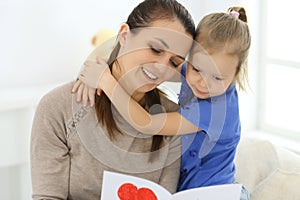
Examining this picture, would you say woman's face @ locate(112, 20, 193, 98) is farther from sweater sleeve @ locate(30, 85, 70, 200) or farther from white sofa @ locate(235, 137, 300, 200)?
white sofa @ locate(235, 137, 300, 200)

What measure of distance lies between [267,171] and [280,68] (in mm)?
649

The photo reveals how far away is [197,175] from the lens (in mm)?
1554

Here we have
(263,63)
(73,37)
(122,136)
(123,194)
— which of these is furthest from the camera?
(263,63)

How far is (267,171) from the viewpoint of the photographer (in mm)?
1822

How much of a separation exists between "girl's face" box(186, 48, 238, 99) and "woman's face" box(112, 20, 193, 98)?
0.04 m

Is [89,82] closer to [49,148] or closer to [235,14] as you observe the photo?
[49,148]

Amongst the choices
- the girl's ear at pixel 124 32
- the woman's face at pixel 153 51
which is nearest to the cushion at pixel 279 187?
the woman's face at pixel 153 51

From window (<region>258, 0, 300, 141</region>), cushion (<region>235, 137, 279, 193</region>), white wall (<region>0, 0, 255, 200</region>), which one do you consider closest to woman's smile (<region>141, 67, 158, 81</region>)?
cushion (<region>235, 137, 279, 193</region>)

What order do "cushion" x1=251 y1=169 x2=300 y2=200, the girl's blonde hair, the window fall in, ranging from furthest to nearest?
the window → "cushion" x1=251 y1=169 x2=300 y2=200 → the girl's blonde hair

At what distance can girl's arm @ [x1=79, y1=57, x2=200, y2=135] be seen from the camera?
1.43 meters

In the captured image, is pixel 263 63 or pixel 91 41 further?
pixel 263 63

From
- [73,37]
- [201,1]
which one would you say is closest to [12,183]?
[73,37]

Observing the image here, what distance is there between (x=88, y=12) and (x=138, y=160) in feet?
2.74

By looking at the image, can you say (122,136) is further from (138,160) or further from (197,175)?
(197,175)
